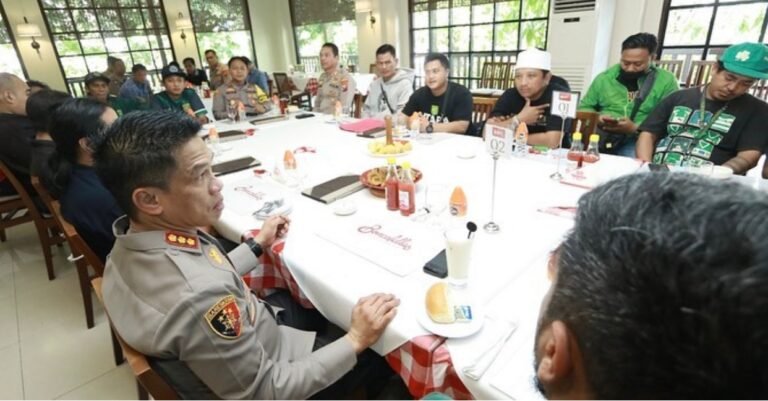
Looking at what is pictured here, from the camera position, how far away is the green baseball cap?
1638 mm

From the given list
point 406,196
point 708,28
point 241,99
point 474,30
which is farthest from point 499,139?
point 474,30

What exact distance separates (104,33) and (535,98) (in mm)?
8043

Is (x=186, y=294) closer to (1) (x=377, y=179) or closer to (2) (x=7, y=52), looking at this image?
(1) (x=377, y=179)

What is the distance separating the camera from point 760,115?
5.93 feet

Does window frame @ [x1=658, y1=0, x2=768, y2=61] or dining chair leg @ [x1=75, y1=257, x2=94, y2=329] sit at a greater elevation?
window frame @ [x1=658, y1=0, x2=768, y2=61]

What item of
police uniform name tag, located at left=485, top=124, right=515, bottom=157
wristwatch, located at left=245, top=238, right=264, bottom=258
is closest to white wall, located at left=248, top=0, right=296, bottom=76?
wristwatch, located at left=245, top=238, right=264, bottom=258

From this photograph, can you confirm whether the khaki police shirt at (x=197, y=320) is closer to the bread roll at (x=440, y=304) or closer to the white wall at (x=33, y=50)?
the bread roll at (x=440, y=304)

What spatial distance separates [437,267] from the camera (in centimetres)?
103

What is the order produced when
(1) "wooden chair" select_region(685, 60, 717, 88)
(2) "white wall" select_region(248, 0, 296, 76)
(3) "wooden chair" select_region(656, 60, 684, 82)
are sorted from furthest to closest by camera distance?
1. (2) "white wall" select_region(248, 0, 296, 76)
2. (3) "wooden chair" select_region(656, 60, 684, 82)
3. (1) "wooden chair" select_region(685, 60, 717, 88)

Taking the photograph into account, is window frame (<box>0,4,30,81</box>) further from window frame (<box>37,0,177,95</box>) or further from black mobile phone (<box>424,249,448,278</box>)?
black mobile phone (<box>424,249,448,278</box>)

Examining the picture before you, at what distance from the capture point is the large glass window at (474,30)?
512cm

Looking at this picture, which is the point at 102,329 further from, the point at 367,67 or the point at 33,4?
the point at 33,4

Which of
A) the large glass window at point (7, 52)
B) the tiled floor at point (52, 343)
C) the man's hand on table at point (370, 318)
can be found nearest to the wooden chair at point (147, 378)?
the man's hand on table at point (370, 318)

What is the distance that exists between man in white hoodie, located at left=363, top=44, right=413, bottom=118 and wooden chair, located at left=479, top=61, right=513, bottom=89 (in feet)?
7.89
